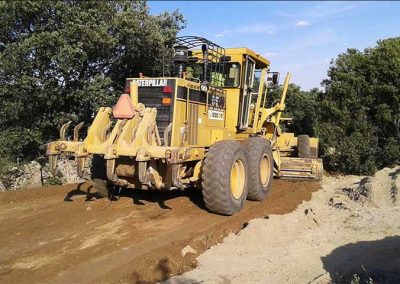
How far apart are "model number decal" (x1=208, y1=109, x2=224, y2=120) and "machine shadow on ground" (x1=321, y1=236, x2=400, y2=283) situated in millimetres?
3876

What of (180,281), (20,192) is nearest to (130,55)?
(20,192)

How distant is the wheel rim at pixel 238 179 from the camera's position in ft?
28.6

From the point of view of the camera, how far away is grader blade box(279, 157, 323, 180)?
40.2 feet

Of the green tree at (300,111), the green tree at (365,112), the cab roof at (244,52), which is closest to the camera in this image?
the cab roof at (244,52)

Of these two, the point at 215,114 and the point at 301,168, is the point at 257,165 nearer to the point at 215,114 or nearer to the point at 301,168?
the point at 215,114

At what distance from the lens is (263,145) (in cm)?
995

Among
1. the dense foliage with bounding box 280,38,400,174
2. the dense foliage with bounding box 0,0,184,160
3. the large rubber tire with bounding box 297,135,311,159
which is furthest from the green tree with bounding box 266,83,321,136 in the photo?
the dense foliage with bounding box 0,0,184,160

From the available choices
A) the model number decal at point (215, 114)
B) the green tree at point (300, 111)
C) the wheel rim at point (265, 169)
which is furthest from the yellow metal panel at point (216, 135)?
the green tree at point (300, 111)

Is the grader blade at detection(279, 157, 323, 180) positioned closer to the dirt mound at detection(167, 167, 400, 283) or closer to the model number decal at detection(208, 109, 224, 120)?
the dirt mound at detection(167, 167, 400, 283)

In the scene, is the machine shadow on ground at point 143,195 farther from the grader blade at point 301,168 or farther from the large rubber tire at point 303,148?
the large rubber tire at point 303,148

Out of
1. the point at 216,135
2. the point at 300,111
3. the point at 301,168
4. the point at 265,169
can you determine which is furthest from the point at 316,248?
the point at 300,111

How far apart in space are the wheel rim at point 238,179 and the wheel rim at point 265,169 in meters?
1.57

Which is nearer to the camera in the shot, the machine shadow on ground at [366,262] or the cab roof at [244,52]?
the machine shadow on ground at [366,262]

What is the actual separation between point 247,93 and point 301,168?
3190mm
